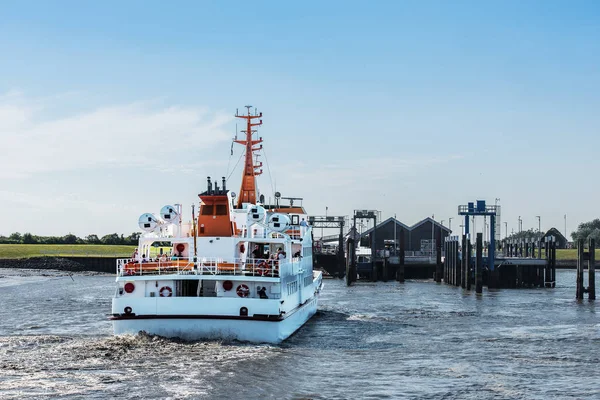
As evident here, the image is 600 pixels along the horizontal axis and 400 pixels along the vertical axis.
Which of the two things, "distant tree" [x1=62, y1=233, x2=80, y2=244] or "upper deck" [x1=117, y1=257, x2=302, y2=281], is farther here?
"distant tree" [x1=62, y1=233, x2=80, y2=244]

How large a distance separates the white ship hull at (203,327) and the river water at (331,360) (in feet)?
1.62

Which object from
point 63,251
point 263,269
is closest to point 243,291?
point 263,269

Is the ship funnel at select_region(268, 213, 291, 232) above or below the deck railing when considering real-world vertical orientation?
above

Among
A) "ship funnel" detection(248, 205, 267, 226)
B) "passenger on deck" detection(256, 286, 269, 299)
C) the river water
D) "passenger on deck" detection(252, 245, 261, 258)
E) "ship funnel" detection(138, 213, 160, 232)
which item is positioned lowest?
the river water

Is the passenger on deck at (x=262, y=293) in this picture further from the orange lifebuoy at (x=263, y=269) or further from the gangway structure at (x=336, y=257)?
the gangway structure at (x=336, y=257)

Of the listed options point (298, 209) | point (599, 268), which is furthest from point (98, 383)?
point (599, 268)

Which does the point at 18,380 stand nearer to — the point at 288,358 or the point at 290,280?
the point at 288,358

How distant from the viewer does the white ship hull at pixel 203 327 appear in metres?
32.5

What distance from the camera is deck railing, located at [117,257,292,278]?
3416 centimetres

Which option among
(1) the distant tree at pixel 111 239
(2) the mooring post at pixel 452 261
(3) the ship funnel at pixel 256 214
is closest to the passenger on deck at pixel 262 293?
(3) the ship funnel at pixel 256 214

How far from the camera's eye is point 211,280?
3488cm

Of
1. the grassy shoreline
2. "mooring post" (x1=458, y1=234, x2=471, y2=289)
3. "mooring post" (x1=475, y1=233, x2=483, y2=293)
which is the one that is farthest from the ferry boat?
the grassy shoreline

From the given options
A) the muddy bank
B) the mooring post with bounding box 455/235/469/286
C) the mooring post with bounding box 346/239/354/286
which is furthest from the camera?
the muddy bank

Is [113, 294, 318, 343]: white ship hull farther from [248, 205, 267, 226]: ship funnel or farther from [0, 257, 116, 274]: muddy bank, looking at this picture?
[0, 257, 116, 274]: muddy bank
